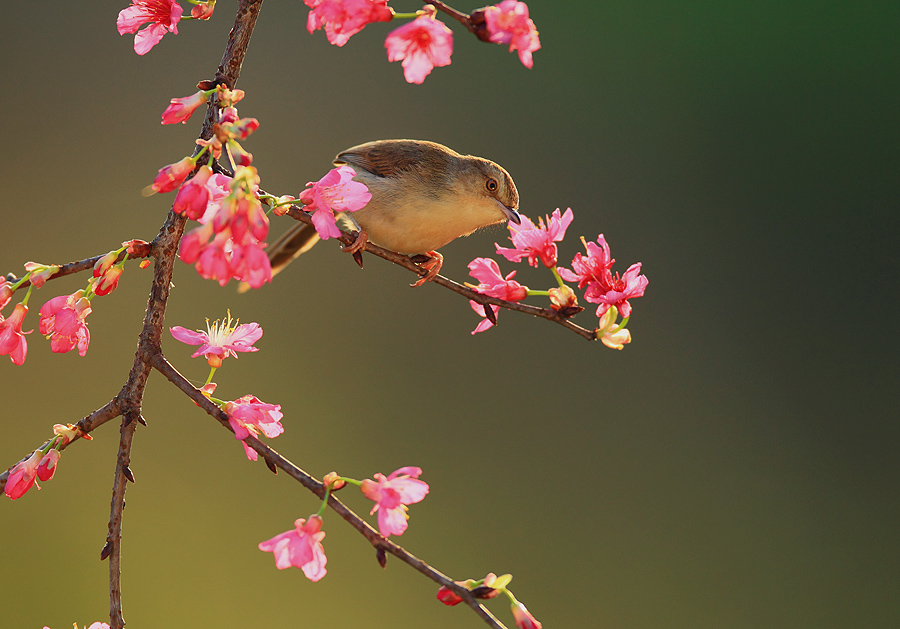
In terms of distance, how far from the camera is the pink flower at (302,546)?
53 cm

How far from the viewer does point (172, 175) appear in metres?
0.49

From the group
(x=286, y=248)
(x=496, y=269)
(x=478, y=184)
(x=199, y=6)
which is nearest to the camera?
(x=199, y=6)

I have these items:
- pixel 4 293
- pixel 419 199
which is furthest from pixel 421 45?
pixel 419 199

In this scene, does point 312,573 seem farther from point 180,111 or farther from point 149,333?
point 180,111

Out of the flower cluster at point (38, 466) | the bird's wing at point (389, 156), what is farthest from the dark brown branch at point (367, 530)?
the bird's wing at point (389, 156)

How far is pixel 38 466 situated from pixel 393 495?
0.30 metres

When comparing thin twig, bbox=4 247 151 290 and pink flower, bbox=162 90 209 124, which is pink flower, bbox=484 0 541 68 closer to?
pink flower, bbox=162 90 209 124

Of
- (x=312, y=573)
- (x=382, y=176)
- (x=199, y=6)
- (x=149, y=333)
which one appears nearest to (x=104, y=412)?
(x=149, y=333)

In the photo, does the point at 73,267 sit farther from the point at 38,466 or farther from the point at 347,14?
the point at 347,14

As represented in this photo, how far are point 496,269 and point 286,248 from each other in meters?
0.53

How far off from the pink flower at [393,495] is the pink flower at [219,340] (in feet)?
0.73

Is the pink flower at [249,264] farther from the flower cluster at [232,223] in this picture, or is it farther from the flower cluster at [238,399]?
the flower cluster at [238,399]

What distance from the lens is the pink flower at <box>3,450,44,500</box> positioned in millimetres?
567

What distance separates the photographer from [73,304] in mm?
602
